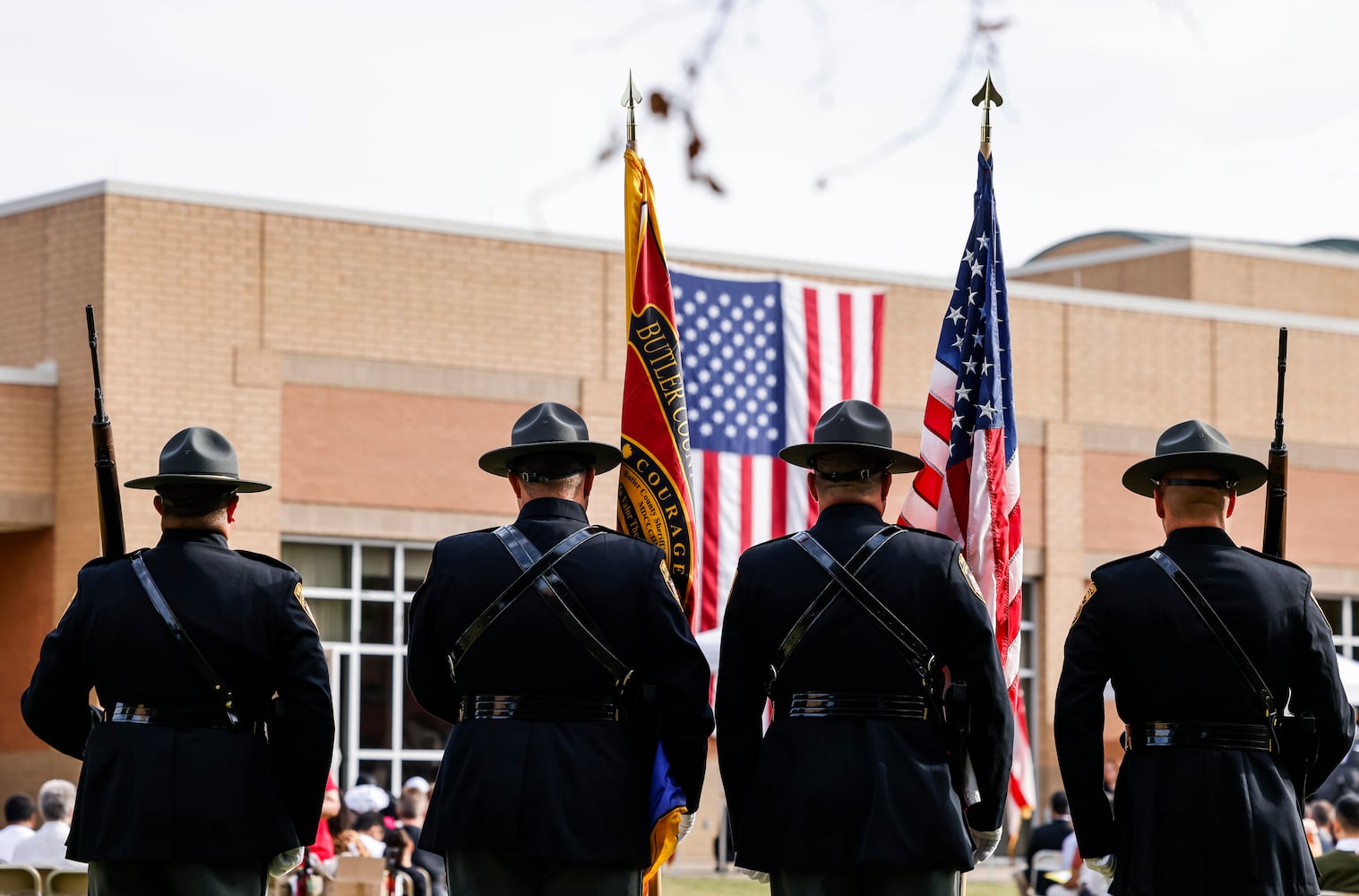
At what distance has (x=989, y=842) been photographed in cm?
620

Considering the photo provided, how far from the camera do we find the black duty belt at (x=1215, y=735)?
6117 mm

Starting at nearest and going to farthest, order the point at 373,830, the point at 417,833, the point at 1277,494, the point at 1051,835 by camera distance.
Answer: the point at 1277,494 < the point at 373,830 < the point at 417,833 < the point at 1051,835

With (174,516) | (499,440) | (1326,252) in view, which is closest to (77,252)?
(499,440)

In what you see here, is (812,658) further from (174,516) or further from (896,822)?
(174,516)

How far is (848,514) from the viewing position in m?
6.30

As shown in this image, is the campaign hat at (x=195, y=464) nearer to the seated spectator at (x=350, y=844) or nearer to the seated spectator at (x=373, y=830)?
the seated spectator at (x=350, y=844)

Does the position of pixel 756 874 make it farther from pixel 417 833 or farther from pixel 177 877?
pixel 417 833

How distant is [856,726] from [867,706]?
0.07 meters

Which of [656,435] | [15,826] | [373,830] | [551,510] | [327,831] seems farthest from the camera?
[373,830]

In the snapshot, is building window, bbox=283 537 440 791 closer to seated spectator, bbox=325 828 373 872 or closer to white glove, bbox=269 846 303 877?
seated spectator, bbox=325 828 373 872

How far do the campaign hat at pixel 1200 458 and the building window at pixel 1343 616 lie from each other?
23605 mm

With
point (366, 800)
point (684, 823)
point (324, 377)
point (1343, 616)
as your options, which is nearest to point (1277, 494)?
point (684, 823)

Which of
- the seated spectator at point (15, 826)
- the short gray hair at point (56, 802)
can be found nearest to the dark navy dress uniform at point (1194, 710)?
the short gray hair at point (56, 802)

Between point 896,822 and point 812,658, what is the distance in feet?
1.72
